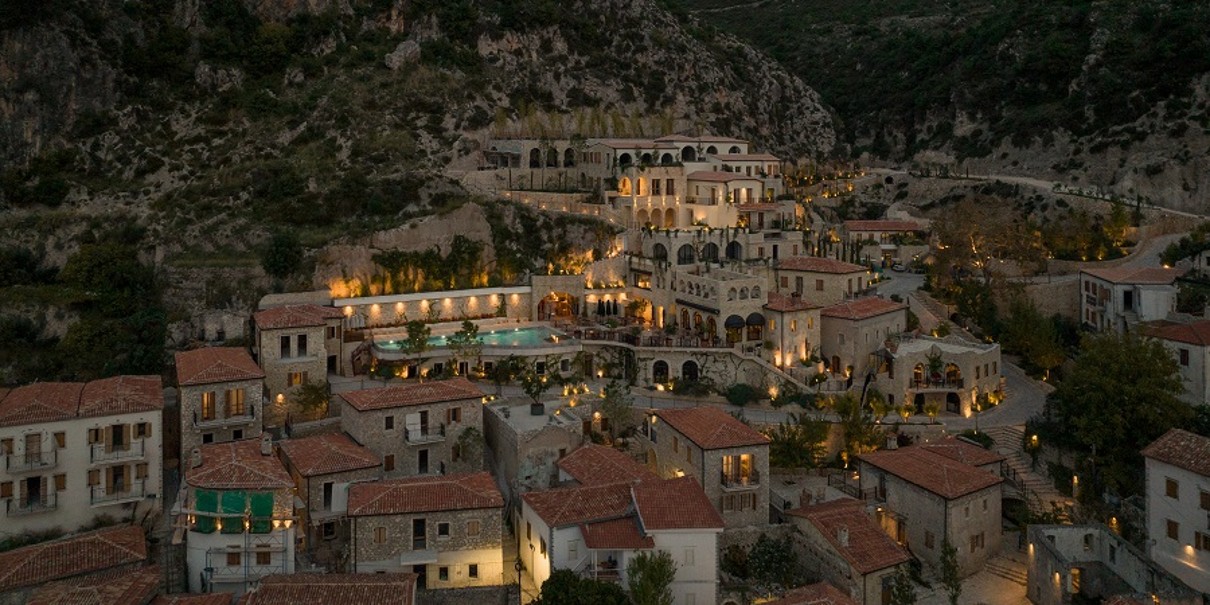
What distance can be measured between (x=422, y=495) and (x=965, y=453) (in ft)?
77.6

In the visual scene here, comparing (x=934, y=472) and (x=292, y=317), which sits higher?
(x=292, y=317)

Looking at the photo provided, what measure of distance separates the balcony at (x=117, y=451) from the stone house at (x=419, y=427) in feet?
27.7

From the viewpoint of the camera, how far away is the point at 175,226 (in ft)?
219

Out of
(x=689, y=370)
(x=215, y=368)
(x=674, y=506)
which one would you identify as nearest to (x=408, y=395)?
(x=215, y=368)

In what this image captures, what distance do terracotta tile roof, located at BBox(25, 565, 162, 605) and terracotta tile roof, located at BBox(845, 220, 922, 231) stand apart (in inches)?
2474

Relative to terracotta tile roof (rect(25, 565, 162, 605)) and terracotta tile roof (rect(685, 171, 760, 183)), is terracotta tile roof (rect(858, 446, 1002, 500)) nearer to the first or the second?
terracotta tile roof (rect(25, 565, 162, 605))

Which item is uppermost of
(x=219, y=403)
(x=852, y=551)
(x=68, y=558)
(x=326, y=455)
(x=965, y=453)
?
(x=219, y=403)

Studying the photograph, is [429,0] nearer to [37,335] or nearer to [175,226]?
[175,226]

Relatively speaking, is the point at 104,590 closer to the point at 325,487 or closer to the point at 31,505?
the point at 325,487

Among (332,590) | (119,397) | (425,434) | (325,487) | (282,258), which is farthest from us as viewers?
(282,258)

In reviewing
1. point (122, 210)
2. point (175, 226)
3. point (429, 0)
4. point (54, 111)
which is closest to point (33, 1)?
point (54, 111)

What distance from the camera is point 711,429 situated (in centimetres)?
4025

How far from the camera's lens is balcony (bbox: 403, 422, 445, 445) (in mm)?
41500

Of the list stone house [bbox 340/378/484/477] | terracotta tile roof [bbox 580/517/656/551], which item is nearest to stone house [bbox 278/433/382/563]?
stone house [bbox 340/378/484/477]
